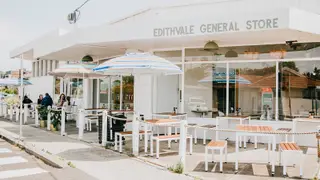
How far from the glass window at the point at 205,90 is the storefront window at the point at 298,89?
183 centimetres

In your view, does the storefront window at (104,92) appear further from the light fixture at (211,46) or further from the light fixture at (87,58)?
the light fixture at (211,46)

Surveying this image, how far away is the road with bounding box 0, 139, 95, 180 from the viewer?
653 cm

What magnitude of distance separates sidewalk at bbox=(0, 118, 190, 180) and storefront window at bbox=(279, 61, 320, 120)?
5.20m

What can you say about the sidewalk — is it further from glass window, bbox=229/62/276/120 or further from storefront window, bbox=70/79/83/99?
storefront window, bbox=70/79/83/99

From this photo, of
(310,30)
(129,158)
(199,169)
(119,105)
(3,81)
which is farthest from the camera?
(3,81)

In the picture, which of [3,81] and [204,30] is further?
[3,81]

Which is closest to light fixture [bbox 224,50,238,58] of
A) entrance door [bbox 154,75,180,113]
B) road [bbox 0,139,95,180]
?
entrance door [bbox 154,75,180,113]

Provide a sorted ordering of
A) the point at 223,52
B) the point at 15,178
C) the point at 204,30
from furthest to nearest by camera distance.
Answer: the point at 223,52, the point at 204,30, the point at 15,178

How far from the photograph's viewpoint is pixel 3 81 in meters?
20.4

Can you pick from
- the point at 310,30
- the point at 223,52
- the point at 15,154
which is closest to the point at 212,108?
the point at 223,52

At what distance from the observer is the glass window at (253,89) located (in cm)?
1059

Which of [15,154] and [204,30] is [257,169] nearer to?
[204,30]

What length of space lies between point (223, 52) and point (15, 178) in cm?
737

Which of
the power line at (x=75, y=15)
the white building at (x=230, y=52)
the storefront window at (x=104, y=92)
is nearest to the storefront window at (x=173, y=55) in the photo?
the white building at (x=230, y=52)
